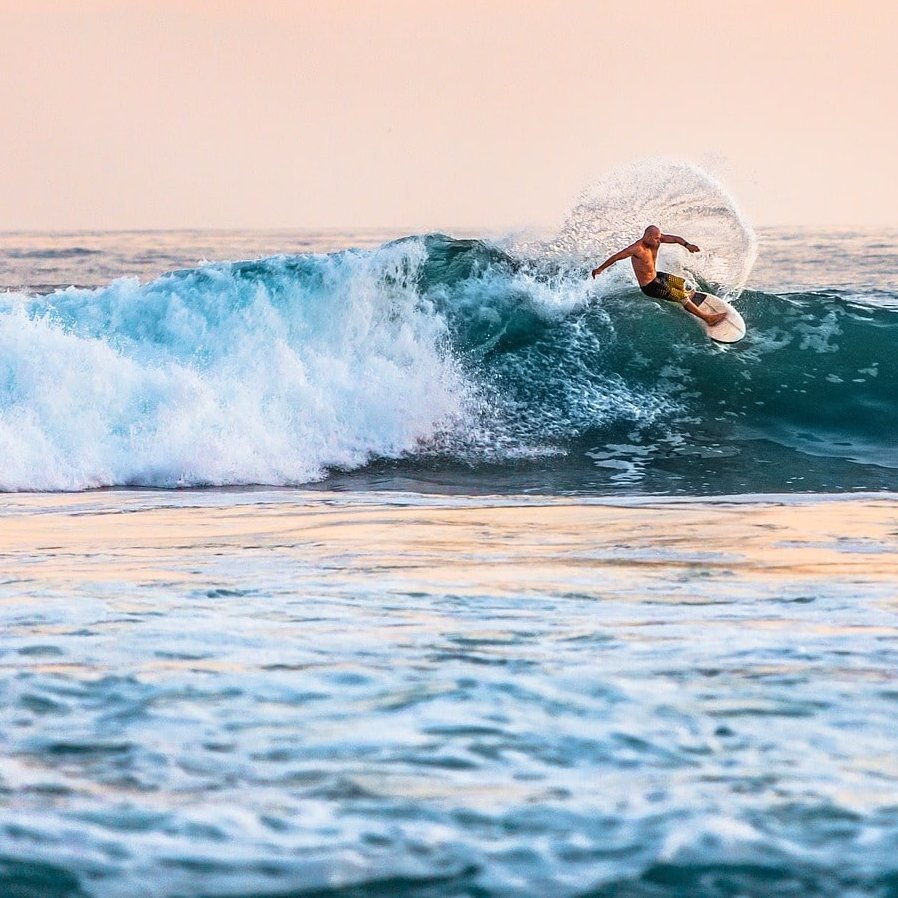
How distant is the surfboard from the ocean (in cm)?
37

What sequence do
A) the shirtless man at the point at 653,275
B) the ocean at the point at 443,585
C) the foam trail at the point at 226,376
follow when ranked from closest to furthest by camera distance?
1. the ocean at the point at 443,585
2. the foam trail at the point at 226,376
3. the shirtless man at the point at 653,275

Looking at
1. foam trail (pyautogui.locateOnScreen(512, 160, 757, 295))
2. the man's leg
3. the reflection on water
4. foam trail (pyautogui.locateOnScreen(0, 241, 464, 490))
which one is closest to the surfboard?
the man's leg

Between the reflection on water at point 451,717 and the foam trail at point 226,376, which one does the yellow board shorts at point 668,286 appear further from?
the reflection on water at point 451,717

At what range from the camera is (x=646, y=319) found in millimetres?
15828

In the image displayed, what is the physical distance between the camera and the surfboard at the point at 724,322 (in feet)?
49.5

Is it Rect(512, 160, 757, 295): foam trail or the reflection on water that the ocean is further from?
Rect(512, 160, 757, 295): foam trail

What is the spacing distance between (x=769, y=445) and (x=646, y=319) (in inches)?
130

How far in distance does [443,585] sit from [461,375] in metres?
7.22

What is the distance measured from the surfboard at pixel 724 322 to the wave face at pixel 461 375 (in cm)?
29

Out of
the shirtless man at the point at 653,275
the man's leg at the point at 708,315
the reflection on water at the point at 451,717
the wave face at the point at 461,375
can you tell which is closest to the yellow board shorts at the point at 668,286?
the shirtless man at the point at 653,275

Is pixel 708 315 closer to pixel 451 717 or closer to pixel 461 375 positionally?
pixel 461 375

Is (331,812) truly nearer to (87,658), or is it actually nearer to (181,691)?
(181,691)

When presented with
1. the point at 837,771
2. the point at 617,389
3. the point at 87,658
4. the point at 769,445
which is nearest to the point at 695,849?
the point at 837,771

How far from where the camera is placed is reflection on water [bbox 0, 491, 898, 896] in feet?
12.4
